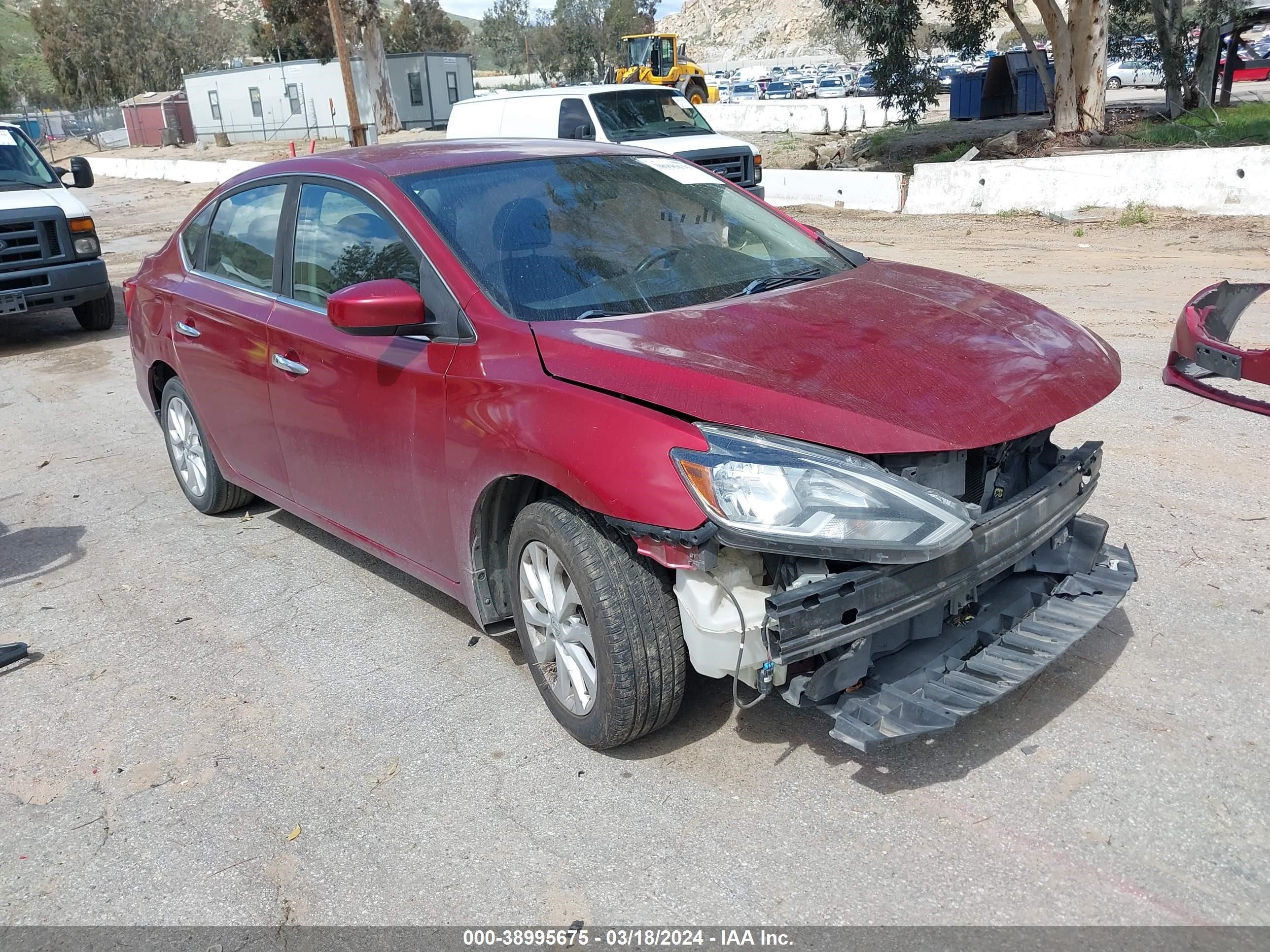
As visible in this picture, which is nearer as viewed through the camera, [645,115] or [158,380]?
[158,380]

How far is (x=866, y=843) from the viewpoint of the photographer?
2.92m

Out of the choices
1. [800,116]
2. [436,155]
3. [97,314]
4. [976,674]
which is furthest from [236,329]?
[800,116]

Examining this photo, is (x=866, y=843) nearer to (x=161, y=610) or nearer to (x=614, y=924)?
(x=614, y=924)

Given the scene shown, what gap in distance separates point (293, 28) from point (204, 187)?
28686 millimetres

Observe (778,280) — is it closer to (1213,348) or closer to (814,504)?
(814,504)

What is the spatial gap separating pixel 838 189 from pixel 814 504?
16.2 metres

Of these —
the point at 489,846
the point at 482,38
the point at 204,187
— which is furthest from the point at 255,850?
the point at 482,38

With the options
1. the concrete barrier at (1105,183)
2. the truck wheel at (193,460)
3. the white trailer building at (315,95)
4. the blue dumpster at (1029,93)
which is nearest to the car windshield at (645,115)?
the concrete barrier at (1105,183)

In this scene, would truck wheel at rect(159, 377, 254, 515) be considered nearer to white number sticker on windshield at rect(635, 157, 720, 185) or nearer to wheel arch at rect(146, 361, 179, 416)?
wheel arch at rect(146, 361, 179, 416)

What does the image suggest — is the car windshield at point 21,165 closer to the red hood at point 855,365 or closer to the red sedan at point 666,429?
the red sedan at point 666,429

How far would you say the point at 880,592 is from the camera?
2812 millimetres

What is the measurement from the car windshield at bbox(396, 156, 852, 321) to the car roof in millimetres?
71

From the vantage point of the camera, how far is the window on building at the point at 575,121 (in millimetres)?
14281

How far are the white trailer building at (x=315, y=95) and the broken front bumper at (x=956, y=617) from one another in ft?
158
